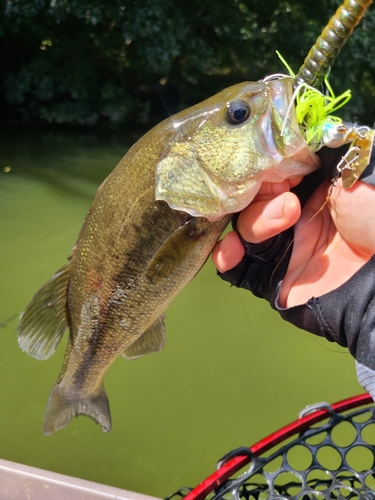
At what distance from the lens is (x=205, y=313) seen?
3096 millimetres

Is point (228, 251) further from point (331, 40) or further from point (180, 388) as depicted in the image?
point (180, 388)

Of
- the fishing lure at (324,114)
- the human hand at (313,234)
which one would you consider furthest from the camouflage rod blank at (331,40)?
the human hand at (313,234)

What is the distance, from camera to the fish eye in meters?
1.16

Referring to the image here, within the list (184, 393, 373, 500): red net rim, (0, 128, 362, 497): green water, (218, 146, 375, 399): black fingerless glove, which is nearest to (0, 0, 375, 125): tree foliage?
(0, 128, 362, 497): green water

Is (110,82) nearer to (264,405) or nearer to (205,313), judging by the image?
(205,313)

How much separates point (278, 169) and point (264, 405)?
173 centimetres

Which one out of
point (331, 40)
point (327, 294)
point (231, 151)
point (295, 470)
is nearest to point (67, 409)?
point (295, 470)

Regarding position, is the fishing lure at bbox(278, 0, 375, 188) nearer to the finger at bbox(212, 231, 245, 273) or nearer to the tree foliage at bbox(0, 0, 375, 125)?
the finger at bbox(212, 231, 245, 273)

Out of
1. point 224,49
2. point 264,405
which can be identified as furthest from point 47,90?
point 264,405

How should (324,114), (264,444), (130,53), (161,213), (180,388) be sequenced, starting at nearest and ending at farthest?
(324,114)
(161,213)
(264,444)
(180,388)
(130,53)

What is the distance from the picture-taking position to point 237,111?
1170 mm

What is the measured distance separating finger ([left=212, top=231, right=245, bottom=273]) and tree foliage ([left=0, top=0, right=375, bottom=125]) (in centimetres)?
750

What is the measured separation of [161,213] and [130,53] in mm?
9199

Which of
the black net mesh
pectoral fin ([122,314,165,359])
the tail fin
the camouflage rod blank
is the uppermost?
the camouflage rod blank
